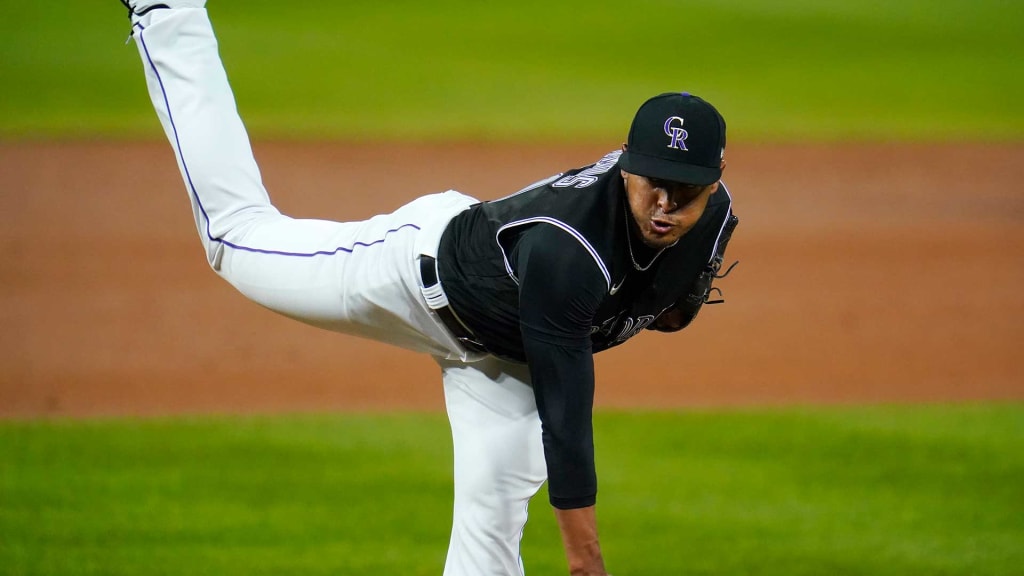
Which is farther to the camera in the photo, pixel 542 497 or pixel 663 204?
pixel 542 497

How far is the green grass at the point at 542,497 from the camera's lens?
12.7 feet

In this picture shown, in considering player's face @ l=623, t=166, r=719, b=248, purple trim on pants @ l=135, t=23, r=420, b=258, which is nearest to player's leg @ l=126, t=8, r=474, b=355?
purple trim on pants @ l=135, t=23, r=420, b=258

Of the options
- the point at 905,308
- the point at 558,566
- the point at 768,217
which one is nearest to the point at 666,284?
the point at 558,566

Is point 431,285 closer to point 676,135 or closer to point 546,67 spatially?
point 676,135

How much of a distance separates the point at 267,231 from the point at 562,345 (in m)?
1.06

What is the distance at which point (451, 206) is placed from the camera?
3082 millimetres

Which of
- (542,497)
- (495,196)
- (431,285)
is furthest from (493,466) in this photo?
(495,196)

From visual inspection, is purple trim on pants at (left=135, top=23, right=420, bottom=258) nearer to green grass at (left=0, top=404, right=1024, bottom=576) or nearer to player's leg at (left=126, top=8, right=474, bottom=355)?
player's leg at (left=126, top=8, right=474, bottom=355)

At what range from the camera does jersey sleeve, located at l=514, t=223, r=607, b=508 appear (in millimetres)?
2459

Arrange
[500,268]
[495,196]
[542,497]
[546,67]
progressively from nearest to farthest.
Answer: [500,268], [542,497], [495,196], [546,67]

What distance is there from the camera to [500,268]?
2729mm

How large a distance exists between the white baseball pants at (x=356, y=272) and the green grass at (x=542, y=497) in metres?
0.93

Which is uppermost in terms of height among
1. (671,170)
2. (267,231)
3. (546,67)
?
(546,67)

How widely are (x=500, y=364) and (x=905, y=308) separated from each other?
12.3 feet
